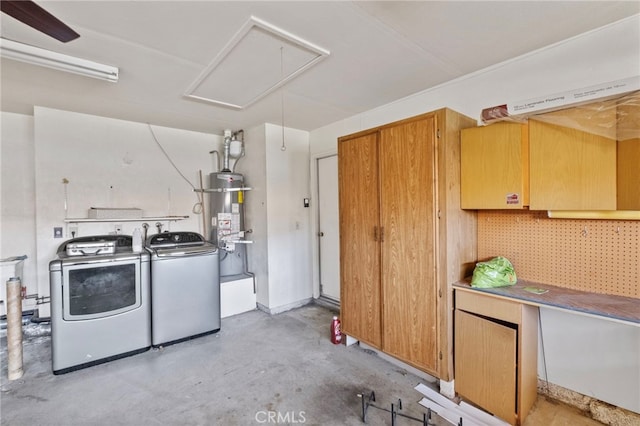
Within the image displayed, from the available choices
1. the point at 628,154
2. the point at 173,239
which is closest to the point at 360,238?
the point at 628,154

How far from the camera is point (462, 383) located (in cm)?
205

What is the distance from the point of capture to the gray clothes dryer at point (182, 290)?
2.92 meters

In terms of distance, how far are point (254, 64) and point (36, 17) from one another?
125 cm

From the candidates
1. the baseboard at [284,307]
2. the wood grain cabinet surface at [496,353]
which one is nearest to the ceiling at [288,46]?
the wood grain cabinet surface at [496,353]

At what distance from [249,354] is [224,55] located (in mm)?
2649

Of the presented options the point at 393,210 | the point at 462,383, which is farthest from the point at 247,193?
the point at 462,383

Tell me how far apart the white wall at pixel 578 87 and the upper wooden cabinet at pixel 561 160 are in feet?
1.28

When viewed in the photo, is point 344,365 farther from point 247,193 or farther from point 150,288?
point 247,193

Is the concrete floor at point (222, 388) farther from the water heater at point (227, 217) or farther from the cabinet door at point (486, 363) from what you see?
the water heater at point (227, 217)

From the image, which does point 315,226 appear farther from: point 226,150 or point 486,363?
point 486,363

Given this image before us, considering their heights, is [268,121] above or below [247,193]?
above

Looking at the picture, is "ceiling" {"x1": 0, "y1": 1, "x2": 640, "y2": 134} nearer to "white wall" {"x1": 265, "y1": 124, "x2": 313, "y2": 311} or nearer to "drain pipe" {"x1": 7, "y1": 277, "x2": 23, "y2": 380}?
"white wall" {"x1": 265, "y1": 124, "x2": 313, "y2": 311}

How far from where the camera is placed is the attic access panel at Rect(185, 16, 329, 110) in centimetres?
192

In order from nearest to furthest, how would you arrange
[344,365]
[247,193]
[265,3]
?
[265,3] → [344,365] → [247,193]
